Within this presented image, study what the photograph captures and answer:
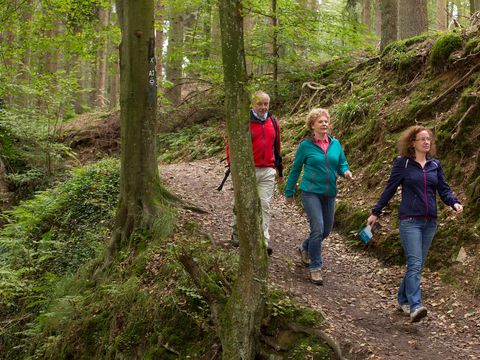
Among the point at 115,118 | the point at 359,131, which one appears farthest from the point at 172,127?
the point at 359,131

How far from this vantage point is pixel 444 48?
9.34 metres

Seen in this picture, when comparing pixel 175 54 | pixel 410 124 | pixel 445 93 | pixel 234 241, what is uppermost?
pixel 175 54

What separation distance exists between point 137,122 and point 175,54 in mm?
8539

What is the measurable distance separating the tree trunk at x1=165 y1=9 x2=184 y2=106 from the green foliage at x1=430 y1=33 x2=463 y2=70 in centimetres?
834

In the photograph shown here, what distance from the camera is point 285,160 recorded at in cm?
1169

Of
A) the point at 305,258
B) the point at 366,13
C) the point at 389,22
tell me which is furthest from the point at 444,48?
the point at 366,13

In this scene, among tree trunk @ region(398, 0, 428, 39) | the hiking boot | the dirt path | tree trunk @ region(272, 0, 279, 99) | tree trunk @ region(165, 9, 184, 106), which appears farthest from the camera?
tree trunk @ region(165, 9, 184, 106)

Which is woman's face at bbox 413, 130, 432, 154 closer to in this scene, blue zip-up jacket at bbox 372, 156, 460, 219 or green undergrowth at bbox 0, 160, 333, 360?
blue zip-up jacket at bbox 372, 156, 460, 219

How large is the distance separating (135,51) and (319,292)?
4.20m

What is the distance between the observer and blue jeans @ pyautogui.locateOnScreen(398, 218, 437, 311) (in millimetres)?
5570

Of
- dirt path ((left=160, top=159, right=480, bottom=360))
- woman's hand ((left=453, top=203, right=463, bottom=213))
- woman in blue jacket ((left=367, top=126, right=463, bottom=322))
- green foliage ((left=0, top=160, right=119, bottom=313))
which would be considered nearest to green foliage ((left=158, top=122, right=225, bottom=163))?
green foliage ((left=0, top=160, right=119, bottom=313))

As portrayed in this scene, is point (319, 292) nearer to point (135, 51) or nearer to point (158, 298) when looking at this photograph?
point (158, 298)

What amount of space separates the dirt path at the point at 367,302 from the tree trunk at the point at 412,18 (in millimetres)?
6089

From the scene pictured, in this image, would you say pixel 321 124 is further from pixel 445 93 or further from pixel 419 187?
pixel 445 93
